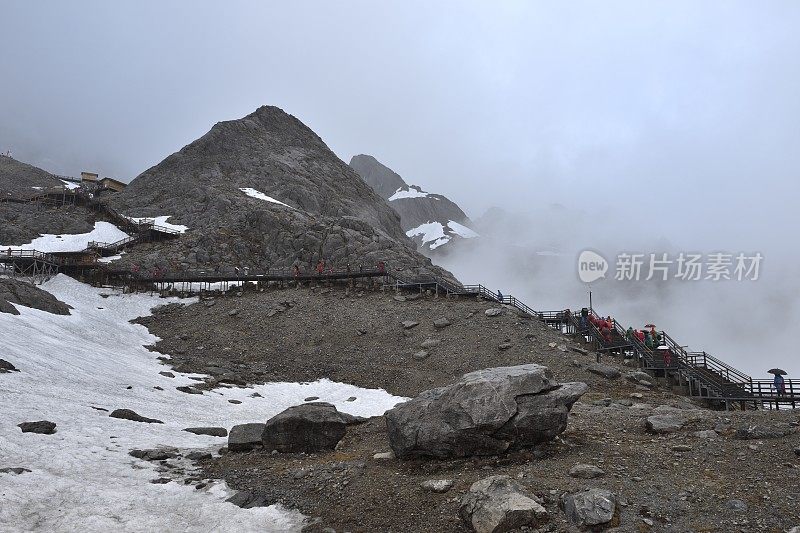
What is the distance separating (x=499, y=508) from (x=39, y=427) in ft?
43.6

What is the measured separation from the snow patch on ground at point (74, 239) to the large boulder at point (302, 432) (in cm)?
5346

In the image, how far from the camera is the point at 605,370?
26.0 m

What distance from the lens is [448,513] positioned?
9.24m

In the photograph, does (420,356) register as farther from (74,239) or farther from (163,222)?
(163,222)

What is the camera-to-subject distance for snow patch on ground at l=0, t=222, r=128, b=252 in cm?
5453

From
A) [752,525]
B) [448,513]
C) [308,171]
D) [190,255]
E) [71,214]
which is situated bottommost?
[448,513]

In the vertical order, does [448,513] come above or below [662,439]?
below

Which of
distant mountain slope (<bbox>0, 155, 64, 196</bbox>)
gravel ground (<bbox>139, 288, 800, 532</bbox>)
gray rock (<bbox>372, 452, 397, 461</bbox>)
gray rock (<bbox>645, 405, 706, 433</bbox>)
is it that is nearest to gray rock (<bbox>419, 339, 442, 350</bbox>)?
gravel ground (<bbox>139, 288, 800, 532</bbox>)

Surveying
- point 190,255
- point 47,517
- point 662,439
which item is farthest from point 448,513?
point 190,255

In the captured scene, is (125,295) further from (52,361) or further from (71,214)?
(71,214)

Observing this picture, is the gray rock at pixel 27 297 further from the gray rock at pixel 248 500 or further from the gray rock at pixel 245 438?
the gray rock at pixel 248 500

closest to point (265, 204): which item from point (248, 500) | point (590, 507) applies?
point (248, 500)

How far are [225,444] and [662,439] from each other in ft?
43.9

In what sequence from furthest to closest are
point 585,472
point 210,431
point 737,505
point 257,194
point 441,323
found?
1. point 257,194
2. point 441,323
3. point 210,431
4. point 585,472
5. point 737,505
